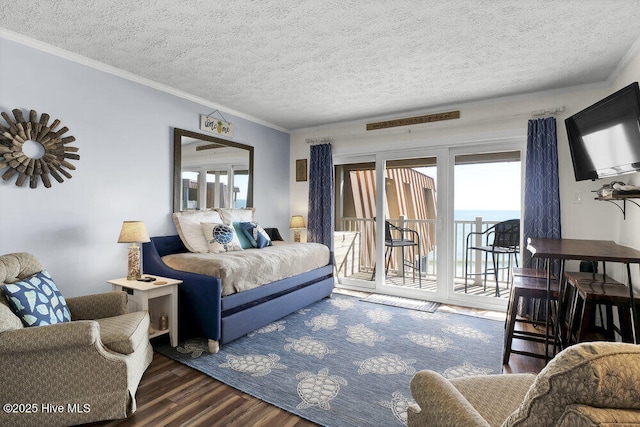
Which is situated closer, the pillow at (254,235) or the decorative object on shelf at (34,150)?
the decorative object on shelf at (34,150)

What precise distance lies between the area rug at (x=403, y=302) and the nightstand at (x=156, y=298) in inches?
91.3

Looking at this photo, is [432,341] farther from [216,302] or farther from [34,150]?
[34,150]

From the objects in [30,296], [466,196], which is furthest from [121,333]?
[466,196]

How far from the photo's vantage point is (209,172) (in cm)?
394

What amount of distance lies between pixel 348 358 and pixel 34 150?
9.52 feet

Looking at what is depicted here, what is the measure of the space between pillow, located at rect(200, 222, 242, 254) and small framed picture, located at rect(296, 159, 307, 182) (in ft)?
5.94

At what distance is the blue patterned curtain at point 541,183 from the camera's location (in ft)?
11.0

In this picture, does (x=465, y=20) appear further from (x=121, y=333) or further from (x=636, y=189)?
(x=121, y=333)

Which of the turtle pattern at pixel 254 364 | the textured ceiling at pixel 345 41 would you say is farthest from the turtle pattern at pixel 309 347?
the textured ceiling at pixel 345 41

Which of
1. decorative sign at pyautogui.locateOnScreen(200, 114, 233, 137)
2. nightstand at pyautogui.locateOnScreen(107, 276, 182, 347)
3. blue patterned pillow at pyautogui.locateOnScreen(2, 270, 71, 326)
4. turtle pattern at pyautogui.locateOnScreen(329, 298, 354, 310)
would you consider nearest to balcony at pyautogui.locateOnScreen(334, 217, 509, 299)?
turtle pattern at pyautogui.locateOnScreen(329, 298, 354, 310)

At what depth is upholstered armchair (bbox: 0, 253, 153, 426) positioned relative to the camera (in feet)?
5.30

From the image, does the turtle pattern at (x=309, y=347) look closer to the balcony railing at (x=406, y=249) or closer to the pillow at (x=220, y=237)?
the pillow at (x=220, y=237)

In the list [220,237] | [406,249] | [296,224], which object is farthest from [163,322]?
[406,249]

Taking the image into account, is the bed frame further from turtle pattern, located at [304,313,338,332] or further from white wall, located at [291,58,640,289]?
white wall, located at [291,58,640,289]
